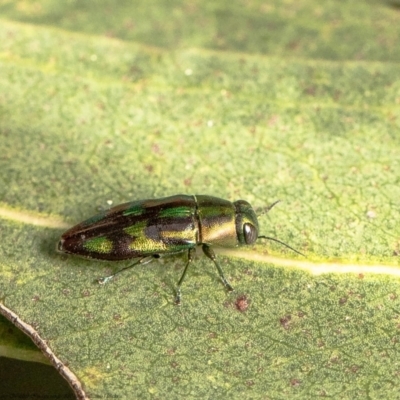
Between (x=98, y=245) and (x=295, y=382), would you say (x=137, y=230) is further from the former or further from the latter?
(x=295, y=382)

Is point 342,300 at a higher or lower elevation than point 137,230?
lower

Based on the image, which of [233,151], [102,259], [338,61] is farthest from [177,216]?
[338,61]

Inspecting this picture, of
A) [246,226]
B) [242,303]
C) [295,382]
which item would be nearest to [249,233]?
[246,226]

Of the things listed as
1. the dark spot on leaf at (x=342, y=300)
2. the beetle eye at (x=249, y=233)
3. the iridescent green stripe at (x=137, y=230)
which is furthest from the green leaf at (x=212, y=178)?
the iridescent green stripe at (x=137, y=230)

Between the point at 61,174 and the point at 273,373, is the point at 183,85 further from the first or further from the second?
the point at 273,373

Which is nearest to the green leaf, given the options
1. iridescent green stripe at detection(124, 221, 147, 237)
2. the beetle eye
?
the beetle eye

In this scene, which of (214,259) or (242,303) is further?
(214,259)
